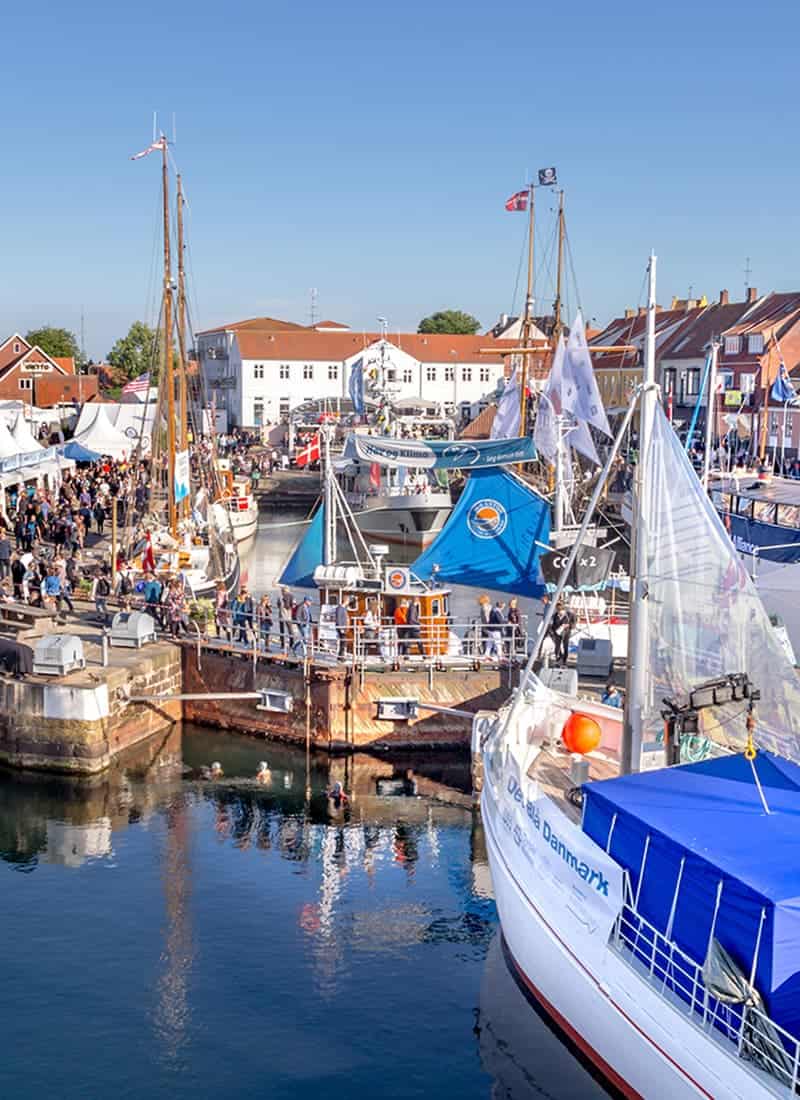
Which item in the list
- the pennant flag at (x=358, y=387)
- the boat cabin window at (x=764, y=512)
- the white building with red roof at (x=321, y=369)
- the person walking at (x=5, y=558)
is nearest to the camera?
the person walking at (x=5, y=558)

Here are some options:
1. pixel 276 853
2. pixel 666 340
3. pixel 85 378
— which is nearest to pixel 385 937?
pixel 276 853

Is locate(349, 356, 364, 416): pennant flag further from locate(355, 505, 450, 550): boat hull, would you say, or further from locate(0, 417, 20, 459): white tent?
locate(0, 417, 20, 459): white tent

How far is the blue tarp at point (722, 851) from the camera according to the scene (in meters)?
14.5

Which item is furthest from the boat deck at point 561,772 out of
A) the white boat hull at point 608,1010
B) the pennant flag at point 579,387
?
the pennant flag at point 579,387

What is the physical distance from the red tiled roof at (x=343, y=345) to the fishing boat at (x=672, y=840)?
3602 inches

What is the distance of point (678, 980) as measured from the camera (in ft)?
52.5

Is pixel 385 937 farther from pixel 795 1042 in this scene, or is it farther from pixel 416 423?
pixel 416 423

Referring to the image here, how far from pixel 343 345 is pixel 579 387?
7823 cm

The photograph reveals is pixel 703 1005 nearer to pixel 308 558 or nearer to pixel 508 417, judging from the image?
pixel 308 558

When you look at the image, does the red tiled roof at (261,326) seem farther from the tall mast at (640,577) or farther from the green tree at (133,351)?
the tall mast at (640,577)

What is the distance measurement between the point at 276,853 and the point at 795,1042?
47.5 ft

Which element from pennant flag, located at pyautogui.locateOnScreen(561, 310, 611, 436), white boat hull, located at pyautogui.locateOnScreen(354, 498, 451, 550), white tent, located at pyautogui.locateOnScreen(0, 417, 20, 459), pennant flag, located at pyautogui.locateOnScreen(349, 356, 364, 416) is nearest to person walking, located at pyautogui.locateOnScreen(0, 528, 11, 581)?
white tent, located at pyautogui.locateOnScreen(0, 417, 20, 459)

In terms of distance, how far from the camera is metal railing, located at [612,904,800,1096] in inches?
553

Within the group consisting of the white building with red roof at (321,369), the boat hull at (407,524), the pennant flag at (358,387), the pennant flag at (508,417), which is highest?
the white building with red roof at (321,369)
